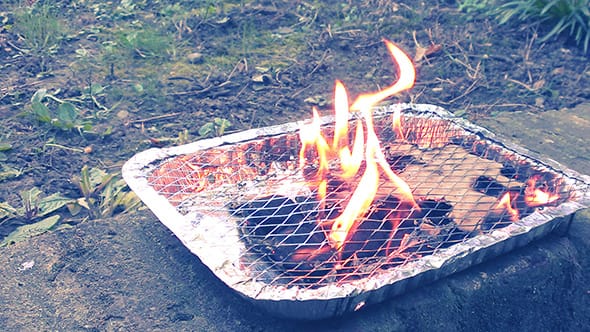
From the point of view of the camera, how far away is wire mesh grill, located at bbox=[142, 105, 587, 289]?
1.80 meters

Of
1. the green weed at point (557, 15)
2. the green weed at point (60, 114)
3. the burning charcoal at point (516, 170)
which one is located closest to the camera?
the burning charcoal at point (516, 170)

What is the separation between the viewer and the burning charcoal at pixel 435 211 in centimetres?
198

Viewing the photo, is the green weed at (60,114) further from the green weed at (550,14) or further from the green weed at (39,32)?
the green weed at (550,14)

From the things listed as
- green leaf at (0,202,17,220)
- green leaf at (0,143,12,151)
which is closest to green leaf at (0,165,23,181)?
green leaf at (0,143,12,151)

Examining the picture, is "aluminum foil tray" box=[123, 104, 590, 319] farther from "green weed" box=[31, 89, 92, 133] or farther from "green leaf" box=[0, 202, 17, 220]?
"green weed" box=[31, 89, 92, 133]

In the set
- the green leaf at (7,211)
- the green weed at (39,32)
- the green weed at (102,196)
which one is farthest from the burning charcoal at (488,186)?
the green weed at (39,32)

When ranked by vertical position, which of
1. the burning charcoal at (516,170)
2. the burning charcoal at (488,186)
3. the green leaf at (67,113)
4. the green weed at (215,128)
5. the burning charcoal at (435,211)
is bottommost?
the green weed at (215,128)

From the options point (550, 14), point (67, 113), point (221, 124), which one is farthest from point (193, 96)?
point (550, 14)

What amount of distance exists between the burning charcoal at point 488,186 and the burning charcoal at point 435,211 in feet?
0.58

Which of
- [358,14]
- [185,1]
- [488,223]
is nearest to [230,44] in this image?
[185,1]

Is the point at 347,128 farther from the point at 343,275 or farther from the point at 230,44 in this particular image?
the point at 230,44

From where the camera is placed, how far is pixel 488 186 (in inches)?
85.3

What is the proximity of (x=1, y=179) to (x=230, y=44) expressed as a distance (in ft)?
6.29

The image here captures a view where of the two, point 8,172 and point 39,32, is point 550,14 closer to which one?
point 39,32
